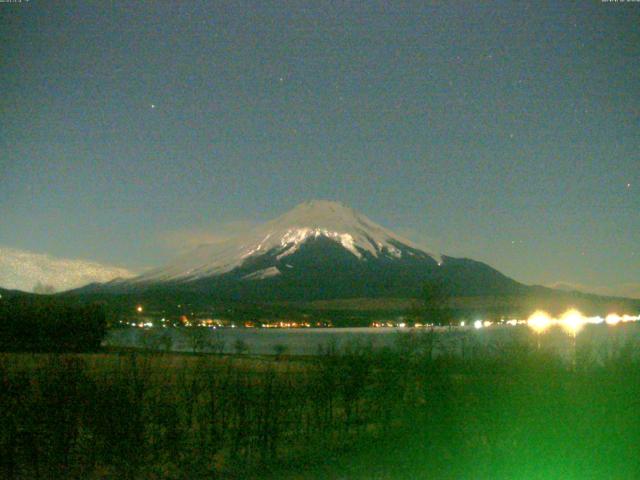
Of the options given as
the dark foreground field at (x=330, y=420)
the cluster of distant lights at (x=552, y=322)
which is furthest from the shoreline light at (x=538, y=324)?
the dark foreground field at (x=330, y=420)

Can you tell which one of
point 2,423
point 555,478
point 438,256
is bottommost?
point 555,478

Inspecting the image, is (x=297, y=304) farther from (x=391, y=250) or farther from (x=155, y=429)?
(x=155, y=429)

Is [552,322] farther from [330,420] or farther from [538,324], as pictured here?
Answer: [330,420]

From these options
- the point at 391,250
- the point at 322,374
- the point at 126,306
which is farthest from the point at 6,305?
the point at 391,250

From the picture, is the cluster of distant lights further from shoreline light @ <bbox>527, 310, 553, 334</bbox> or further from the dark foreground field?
the dark foreground field

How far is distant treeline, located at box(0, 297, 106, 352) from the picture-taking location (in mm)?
36750

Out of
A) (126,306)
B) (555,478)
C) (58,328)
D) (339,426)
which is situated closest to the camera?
(555,478)

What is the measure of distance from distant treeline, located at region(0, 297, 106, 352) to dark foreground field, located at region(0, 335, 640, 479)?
25759 mm

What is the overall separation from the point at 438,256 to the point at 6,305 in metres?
146

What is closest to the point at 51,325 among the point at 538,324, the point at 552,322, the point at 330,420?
the point at 538,324

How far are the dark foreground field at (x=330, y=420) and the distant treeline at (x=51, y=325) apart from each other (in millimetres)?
25759

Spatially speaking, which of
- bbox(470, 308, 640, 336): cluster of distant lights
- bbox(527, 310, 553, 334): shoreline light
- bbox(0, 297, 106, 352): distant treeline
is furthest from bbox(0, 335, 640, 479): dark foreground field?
bbox(0, 297, 106, 352): distant treeline

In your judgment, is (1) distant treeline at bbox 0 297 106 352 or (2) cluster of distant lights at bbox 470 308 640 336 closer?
(2) cluster of distant lights at bbox 470 308 640 336

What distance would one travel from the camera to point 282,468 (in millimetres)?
9742
